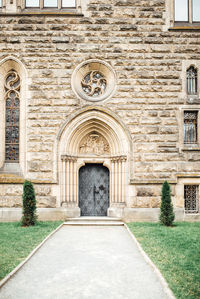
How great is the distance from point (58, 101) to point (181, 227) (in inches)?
289

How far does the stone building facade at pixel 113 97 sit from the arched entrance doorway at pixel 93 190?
642 mm

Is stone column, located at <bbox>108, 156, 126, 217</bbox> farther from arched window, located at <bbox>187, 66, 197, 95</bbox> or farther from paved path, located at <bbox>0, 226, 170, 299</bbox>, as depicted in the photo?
arched window, located at <bbox>187, 66, 197, 95</bbox>

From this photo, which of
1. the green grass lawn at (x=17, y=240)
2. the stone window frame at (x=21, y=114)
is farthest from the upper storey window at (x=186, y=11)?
the green grass lawn at (x=17, y=240)

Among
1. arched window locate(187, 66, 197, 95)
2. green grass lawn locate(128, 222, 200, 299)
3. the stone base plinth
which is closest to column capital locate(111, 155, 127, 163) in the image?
the stone base plinth

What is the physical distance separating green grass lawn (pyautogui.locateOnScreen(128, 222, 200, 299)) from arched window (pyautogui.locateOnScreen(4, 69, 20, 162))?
20.4ft

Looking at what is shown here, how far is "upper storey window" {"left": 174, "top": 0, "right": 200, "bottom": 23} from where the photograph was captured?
13.7 meters

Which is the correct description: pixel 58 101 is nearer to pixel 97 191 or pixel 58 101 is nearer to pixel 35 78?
pixel 35 78

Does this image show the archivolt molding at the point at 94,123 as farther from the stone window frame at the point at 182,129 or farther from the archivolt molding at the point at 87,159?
the stone window frame at the point at 182,129

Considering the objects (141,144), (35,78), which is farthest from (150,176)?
(35,78)

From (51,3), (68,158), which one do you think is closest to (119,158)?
(68,158)

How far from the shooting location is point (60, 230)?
10.9 meters

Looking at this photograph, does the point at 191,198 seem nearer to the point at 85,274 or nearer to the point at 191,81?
the point at 191,81

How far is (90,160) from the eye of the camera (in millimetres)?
13734

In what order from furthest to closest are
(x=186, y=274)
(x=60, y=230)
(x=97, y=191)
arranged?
(x=97, y=191) → (x=60, y=230) → (x=186, y=274)
